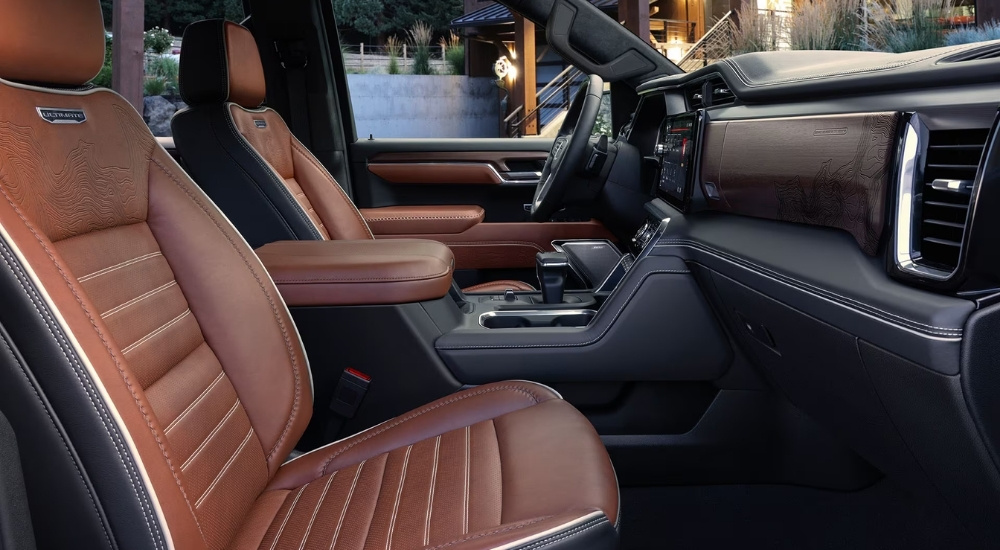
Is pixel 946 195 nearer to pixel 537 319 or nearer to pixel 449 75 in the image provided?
pixel 537 319

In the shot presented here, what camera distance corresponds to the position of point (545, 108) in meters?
4.87

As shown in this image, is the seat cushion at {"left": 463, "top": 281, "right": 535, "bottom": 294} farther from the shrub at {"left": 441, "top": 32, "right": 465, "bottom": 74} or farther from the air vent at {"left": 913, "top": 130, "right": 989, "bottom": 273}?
the shrub at {"left": 441, "top": 32, "right": 465, "bottom": 74}

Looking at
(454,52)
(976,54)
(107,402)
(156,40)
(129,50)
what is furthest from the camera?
(454,52)

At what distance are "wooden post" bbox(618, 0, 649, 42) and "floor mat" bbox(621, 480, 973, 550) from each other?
1.74 m

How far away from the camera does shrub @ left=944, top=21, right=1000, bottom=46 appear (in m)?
Result: 1.19

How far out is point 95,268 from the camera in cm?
99

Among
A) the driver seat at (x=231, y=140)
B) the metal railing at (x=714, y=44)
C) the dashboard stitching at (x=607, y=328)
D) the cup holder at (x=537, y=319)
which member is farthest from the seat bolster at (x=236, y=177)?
the metal railing at (x=714, y=44)

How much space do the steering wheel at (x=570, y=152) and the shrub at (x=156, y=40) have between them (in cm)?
166

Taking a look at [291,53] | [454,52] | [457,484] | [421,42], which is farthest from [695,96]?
[454,52]

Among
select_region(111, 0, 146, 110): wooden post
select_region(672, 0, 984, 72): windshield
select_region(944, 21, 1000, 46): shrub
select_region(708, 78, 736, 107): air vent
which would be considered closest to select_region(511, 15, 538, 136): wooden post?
select_region(111, 0, 146, 110): wooden post

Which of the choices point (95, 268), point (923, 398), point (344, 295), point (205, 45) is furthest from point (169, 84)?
point (923, 398)

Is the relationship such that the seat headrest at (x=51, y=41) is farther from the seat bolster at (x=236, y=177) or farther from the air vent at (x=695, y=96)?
the air vent at (x=695, y=96)

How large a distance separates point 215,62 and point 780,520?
5.63 ft

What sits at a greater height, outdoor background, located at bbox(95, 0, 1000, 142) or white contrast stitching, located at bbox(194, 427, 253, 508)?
outdoor background, located at bbox(95, 0, 1000, 142)
